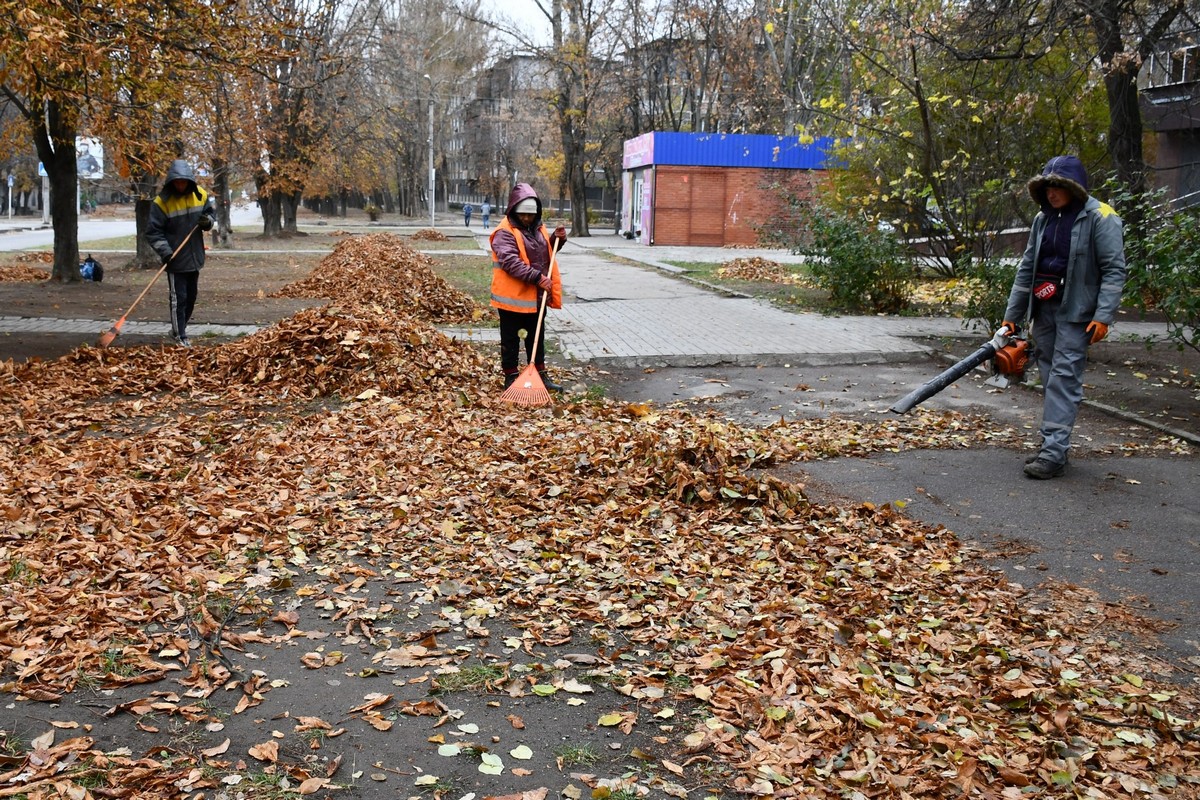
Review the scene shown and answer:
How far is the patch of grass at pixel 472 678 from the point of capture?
4004 mm

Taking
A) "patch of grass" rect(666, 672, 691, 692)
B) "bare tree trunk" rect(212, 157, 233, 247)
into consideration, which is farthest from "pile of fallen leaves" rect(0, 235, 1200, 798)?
"bare tree trunk" rect(212, 157, 233, 247)

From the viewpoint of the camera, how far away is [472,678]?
409cm

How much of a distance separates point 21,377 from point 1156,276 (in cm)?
933

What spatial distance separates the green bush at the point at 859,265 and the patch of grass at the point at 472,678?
464 inches

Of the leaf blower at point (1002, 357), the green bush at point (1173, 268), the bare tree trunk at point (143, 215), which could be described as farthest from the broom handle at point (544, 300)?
the bare tree trunk at point (143, 215)

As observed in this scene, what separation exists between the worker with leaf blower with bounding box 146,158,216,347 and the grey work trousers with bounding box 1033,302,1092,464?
8.12 metres

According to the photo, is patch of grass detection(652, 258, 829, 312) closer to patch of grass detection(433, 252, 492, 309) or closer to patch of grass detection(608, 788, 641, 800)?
patch of grass detection(433, 252, 492, 309)

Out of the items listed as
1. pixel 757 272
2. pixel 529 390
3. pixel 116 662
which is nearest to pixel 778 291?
pixel 757 272

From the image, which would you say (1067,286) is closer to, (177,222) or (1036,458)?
(1036,458)

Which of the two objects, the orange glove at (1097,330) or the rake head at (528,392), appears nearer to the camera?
the orange glove at (1097,330)

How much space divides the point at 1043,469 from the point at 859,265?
8578 mm

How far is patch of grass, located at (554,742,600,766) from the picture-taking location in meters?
3.52

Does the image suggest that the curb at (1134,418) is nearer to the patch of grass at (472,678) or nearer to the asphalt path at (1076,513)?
the asphalt path at (1076,513)

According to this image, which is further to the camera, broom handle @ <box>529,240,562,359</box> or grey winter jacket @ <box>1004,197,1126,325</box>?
broom handle @ <box>529,240,562,359</box>
